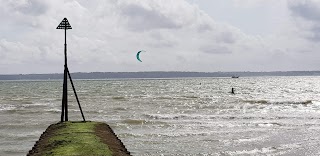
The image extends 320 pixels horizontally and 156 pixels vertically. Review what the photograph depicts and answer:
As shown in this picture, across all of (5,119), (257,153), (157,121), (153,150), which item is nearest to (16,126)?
(5,119)

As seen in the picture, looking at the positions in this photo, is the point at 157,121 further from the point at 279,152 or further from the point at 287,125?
the point at 279,152

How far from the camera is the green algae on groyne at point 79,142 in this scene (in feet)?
31.8

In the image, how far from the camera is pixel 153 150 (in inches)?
844

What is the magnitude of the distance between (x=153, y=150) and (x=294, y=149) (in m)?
7.65

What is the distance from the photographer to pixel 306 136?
84.5ft

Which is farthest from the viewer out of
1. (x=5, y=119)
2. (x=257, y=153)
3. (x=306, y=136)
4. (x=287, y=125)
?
(x=5, y=119)

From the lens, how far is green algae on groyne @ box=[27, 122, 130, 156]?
31.8 feet

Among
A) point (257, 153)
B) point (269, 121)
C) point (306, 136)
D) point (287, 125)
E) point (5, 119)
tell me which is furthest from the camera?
point (5, 119)

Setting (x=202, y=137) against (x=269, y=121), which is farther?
(x=269, y=121)

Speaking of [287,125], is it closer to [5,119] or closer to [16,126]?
[16,126]

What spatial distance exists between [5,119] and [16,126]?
641cm

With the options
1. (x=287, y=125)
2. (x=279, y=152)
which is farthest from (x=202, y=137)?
(x=287, y=125)

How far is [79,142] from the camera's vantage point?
34.7ft

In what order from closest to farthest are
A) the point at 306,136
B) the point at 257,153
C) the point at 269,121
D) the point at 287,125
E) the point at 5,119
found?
1. the point at 257,153
2. the point at 306,136
3. the point at 287,125
4. the point at 269,121
5. the point at 5,119
